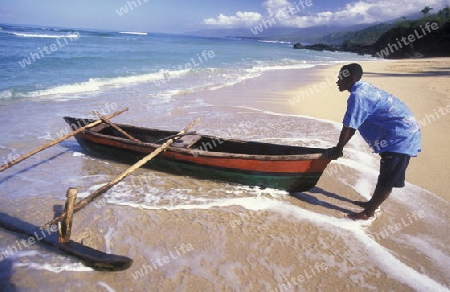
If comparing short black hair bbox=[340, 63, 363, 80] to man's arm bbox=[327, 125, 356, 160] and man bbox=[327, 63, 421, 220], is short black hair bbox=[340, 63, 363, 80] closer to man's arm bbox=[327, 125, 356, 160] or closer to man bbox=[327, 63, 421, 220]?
man bbox=[327, 63, 421, 220]

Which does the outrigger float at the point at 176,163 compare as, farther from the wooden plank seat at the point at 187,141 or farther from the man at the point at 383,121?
the man at the point at 383,121

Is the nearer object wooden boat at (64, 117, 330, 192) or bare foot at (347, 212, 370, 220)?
bare foot at (347, 212, 370, 220)

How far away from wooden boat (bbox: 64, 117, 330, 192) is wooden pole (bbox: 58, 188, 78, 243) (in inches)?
82.9

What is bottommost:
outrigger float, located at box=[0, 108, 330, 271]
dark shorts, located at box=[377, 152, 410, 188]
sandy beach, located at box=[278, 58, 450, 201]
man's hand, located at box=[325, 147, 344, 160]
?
sandy beach, located at box=[278, 58, 450, 201]

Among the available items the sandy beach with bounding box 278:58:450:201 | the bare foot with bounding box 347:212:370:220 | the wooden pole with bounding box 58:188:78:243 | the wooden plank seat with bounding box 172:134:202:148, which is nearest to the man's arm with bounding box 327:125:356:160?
the bare foot with bounding box 347:212:370:220

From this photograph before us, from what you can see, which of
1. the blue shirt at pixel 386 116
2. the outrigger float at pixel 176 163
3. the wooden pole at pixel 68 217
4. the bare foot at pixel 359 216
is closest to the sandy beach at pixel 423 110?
the bare foot at pixel 359 216

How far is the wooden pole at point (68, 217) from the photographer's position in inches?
140

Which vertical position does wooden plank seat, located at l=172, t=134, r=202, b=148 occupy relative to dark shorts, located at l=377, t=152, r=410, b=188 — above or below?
above

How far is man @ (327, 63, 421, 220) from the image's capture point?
12.5 ft

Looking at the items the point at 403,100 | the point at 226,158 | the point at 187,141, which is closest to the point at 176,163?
the point at 187,141

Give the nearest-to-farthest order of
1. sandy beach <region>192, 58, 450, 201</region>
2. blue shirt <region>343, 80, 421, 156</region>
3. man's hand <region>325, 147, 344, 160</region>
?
blue shirt <region>343, 80, 421, 156</region> < man's hand <region>325, 147, 344, 160</region> < sandy beach <region>192, 58, 450, 201</region>

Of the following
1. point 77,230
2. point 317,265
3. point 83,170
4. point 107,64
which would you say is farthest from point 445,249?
point 107,64

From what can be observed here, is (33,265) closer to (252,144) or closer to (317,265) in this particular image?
(317,265)

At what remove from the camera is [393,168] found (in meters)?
4.03
